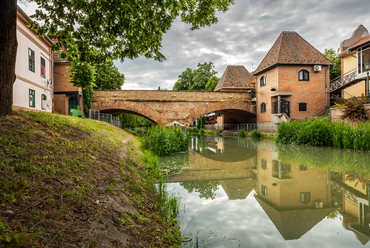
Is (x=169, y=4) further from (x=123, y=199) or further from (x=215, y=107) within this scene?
(x=215, y=107)

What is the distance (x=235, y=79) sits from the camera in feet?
117

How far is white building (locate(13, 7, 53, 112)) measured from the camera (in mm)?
13961

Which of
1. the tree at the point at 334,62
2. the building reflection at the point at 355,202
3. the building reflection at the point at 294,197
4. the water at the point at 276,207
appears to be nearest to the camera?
the water at the point at 276,207

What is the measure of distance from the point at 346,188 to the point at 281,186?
3.93 feet

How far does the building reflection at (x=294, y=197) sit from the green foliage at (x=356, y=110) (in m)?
9.38

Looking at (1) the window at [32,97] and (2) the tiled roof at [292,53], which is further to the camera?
(2) the tiled roof at [292,53]

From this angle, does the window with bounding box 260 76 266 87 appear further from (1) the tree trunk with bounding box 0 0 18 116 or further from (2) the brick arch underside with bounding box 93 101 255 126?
(1) the tree trunk with bounding box 0 0 18 116

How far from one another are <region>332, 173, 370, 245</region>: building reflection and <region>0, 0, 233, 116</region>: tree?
16.7 feet

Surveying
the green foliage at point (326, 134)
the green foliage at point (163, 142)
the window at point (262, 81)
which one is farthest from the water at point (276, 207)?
the window at point (262, 81)

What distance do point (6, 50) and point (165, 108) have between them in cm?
1878

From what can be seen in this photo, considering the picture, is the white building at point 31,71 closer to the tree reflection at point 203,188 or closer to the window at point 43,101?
the window at point 43,101

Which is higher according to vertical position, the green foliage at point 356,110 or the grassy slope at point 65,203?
the green foliage at point 356,110

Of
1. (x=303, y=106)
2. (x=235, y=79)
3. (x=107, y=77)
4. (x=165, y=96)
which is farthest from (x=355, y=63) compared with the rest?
(x=107, y=77)

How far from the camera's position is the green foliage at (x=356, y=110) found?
13211mm
